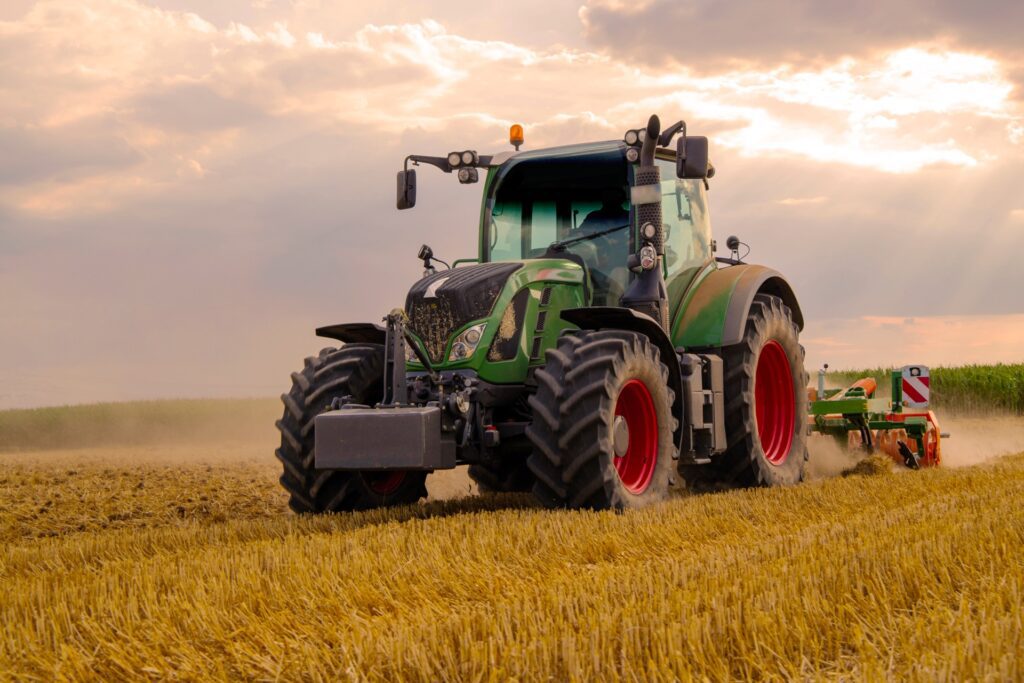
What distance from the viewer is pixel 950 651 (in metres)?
3.12

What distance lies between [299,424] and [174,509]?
2499 millimetres

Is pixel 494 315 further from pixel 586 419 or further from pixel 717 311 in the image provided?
pixel 717 311

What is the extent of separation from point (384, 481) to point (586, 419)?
87.8 inches

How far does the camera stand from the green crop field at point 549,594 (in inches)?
131

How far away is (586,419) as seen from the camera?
6.61 metres

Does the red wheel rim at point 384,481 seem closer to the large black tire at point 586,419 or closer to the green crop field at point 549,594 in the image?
the green crop field at point 549,594

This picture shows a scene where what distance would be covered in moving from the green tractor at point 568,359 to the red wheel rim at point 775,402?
0.02 meters

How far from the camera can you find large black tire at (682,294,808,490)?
8461mm

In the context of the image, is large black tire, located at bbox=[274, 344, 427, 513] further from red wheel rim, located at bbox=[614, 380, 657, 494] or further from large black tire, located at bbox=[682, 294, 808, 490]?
large black tire, located at bbox=[682, 294, 808, 490]

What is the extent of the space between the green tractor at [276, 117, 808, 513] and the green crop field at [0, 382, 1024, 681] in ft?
1.46

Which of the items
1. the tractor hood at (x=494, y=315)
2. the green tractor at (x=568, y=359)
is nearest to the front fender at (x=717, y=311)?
the green tractor at (x=568, y=359)

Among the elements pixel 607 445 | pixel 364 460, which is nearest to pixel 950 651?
pixel 607 445

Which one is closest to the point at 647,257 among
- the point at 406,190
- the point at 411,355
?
the point at 411,355

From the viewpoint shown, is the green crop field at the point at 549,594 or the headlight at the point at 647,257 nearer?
the green crop field at the point at 549,594
